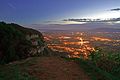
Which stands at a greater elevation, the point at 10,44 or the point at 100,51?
the point at 10,44

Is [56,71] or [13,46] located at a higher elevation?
[13,46]

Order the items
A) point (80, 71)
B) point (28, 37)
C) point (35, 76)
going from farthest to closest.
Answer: point (28, 37) < point (80, 71) < point (35, 76)

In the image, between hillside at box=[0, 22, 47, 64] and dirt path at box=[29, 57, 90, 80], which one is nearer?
dirt path at box=[29, 57, 90, 80]

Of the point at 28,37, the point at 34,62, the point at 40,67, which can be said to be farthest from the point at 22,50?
the point at 40,67

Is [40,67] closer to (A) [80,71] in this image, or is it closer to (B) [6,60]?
(A) [80,71]

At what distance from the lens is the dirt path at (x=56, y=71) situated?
20266 millimetres

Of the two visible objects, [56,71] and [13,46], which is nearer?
[56,71]

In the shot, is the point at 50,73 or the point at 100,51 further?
the point at 100,51

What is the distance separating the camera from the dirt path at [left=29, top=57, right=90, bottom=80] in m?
20.3

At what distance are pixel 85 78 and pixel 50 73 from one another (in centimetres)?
255

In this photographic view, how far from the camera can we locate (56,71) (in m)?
22.1

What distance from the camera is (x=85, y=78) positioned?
2041cm

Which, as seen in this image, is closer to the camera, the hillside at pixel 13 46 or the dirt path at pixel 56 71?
the dirt path at pixel 56 71

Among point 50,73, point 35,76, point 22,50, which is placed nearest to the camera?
point 35,76
